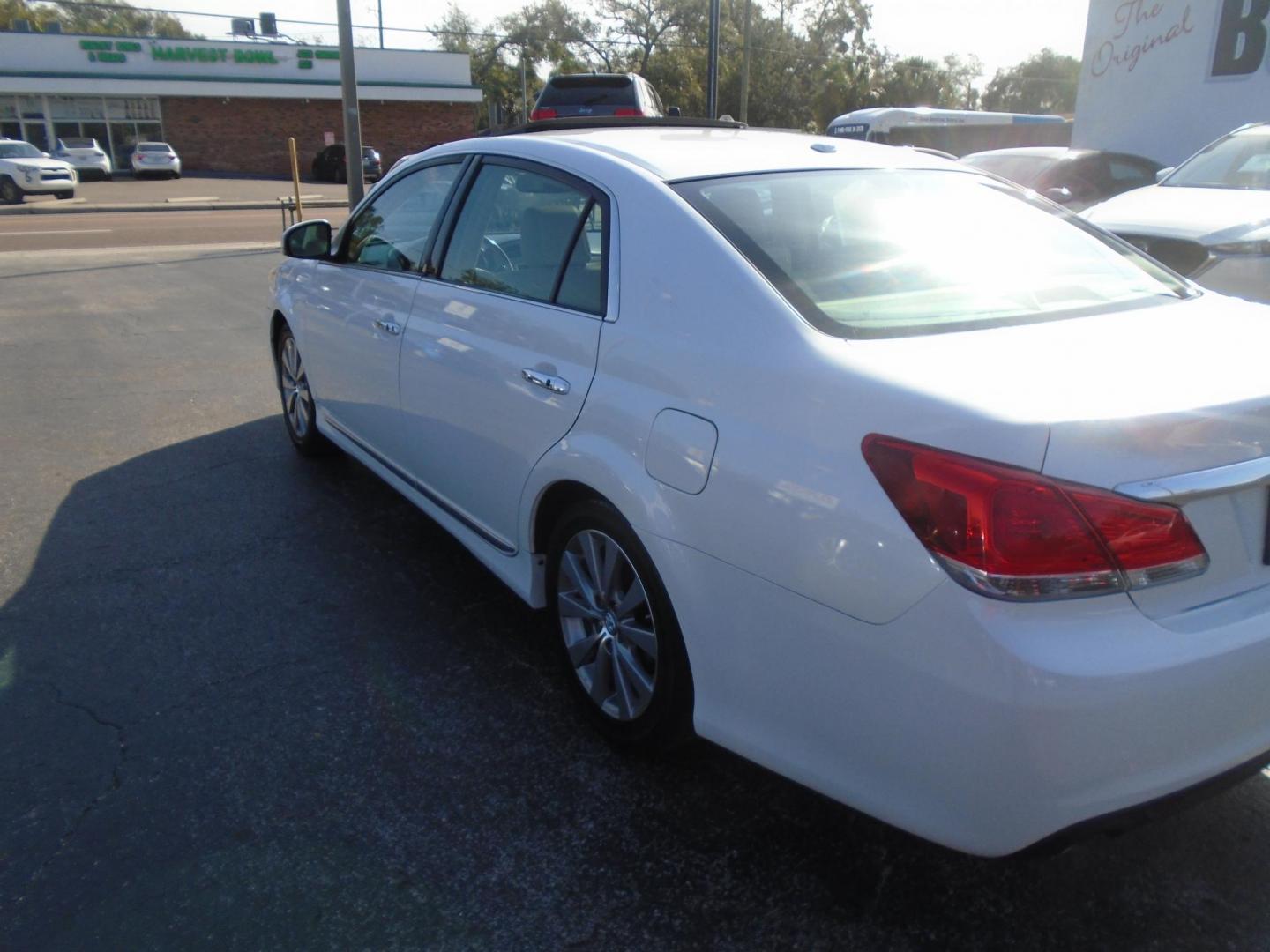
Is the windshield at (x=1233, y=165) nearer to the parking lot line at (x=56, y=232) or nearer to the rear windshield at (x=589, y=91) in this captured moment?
the rear windshield at (x=589, y=91)

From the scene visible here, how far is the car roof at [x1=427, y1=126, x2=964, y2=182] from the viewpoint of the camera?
3094 millimetres

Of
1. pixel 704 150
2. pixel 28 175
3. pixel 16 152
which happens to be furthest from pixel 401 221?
pixel 16 152

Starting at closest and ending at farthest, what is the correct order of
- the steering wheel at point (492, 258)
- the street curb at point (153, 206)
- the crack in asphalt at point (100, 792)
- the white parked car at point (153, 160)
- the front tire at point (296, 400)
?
the crack in asphalt at point (100, 792)
the steering wheel at point (492, 258)
the front tire at point (296, 400)
the street curb at point (153, 206)
the white parked car at point (153, 160)

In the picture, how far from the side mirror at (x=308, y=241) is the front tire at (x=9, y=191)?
28297mm

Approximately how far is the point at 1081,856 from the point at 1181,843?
10.9 inches

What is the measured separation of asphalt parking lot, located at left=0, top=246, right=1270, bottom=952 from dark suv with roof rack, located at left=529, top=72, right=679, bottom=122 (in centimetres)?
1100

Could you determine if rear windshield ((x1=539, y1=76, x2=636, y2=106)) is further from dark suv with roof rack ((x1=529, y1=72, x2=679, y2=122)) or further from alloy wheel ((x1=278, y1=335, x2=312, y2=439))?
alloy wheel ((x1=278, y1=335, x2=312, y2=439))

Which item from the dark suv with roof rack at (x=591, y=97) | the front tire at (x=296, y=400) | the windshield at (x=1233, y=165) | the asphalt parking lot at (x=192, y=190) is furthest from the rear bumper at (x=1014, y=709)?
the asphalt parking lot at (x=192, y=190)

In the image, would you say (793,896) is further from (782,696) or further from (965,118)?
(965,118)

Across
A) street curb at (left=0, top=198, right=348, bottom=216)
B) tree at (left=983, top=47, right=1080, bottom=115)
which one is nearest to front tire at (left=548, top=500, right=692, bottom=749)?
street curb at (left=0, top=198, right=348, bottom=216)

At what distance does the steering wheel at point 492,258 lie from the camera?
11.5 ft

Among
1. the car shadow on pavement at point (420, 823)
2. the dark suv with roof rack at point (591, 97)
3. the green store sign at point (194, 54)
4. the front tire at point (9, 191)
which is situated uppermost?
the green store sign at point (194, 54)

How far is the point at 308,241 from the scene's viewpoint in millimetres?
4906

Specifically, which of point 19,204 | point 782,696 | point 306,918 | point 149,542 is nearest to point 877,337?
point 782,696
